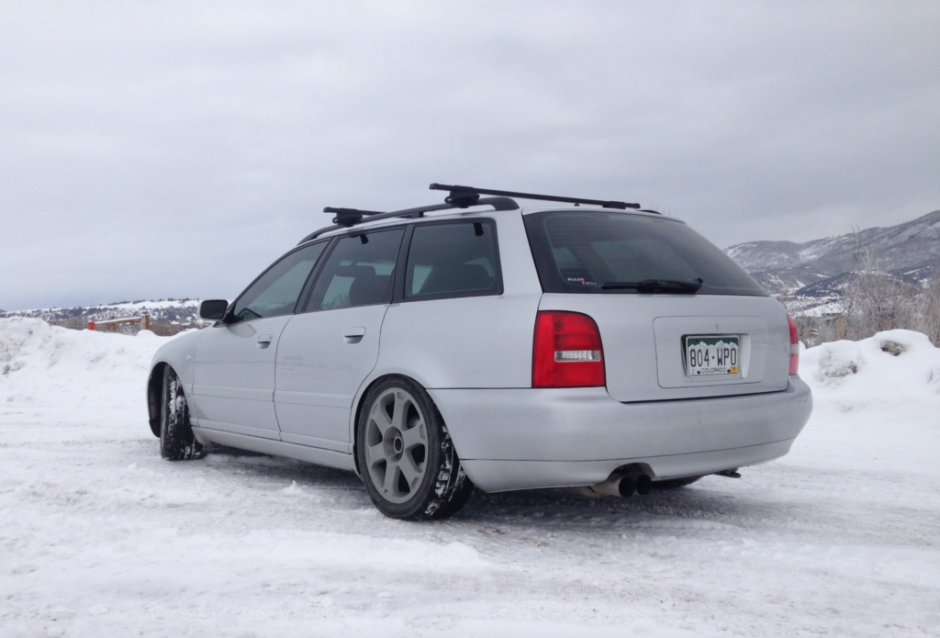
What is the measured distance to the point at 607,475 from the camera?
333cm

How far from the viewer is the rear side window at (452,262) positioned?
378cm

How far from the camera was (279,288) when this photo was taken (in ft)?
17.3

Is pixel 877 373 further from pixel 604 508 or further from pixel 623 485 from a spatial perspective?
pixel 623 485

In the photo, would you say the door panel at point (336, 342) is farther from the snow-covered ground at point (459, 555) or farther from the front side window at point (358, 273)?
the snow-covered ground at point (459, 555)

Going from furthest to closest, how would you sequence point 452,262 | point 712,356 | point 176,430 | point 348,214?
1. point 176,430
2. point 348,214
3. point 452,262
4. point 712,356

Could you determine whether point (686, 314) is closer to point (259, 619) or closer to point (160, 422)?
point (259, 619)

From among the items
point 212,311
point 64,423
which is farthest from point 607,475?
point 64,423

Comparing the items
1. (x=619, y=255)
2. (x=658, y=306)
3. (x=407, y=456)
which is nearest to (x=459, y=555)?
(x=407, y=456)

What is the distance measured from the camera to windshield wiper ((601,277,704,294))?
11.5ft

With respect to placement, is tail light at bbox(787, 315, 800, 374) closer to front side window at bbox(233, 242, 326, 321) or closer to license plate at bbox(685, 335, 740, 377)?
license plate at bbox(685, 335, 740, 377)

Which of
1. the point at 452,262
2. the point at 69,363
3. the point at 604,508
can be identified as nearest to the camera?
the point at 452,262

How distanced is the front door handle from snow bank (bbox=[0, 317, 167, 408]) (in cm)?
728

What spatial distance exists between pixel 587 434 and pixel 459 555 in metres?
0.72

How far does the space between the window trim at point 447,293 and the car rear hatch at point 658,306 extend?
193 millimetres
